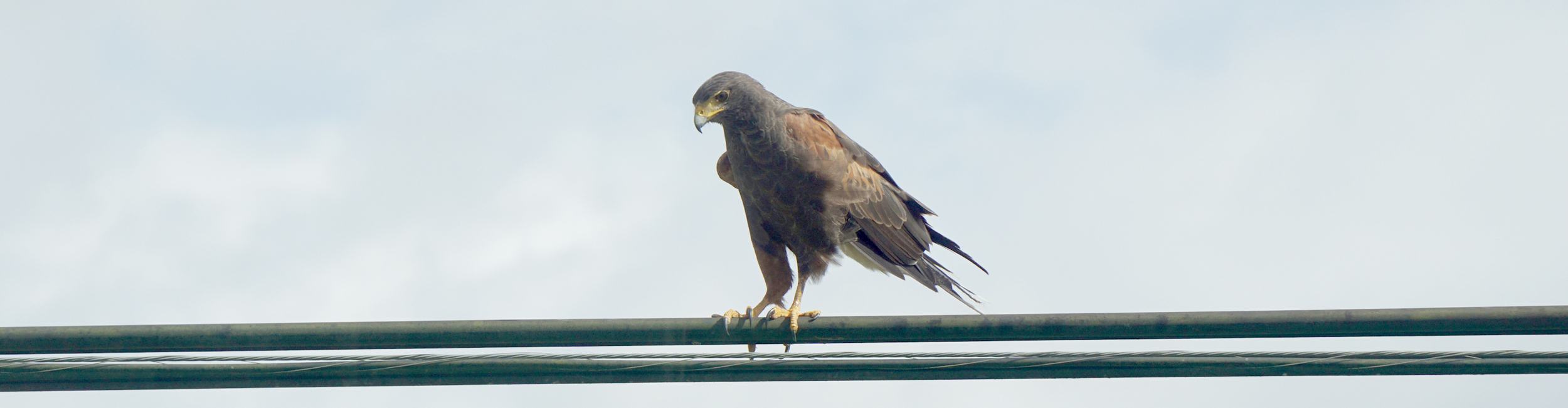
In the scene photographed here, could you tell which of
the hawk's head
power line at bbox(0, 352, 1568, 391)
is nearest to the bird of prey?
the hawk's head

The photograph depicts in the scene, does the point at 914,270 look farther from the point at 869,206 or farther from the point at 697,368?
the point at 697,368

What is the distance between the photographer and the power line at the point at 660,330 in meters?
3.59

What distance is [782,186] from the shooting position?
6461 millimetres

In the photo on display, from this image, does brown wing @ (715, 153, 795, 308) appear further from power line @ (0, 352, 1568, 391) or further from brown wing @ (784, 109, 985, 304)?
power line @ (0, 352, 1568, 391)

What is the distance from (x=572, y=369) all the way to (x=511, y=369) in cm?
18

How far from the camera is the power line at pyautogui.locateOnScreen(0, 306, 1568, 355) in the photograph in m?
3.59

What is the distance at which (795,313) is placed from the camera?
5555 mm

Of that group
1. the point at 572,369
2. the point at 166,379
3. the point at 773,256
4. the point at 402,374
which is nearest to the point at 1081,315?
the point at 572,369

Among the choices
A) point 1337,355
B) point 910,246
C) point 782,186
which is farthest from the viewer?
point 910,246

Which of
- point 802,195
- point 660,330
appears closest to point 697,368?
point 660,330

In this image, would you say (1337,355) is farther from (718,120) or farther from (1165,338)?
(718,120)

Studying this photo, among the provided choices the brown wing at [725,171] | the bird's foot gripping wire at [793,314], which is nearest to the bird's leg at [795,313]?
the bird's foot gripping wire at [793,314]

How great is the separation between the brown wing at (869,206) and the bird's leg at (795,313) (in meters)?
0.47

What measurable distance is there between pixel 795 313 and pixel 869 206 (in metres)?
1.44
